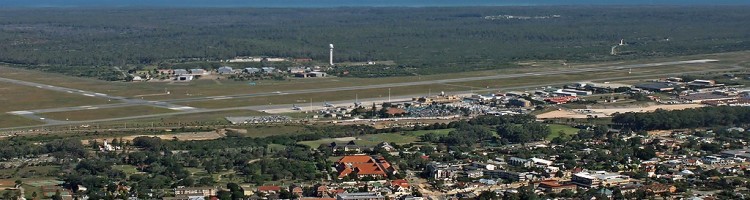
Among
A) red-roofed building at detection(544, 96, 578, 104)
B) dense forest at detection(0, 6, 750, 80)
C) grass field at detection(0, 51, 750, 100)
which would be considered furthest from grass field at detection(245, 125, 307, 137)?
dense forest at detection(0, 6, 750, 80)

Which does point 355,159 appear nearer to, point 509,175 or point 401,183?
point 401,183

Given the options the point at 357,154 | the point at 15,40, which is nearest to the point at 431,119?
the point at 357,154

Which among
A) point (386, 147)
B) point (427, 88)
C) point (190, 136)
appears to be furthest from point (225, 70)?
point (386, 147)

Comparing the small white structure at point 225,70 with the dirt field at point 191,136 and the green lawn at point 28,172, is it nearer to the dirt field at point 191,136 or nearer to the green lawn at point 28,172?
the dirt field at point 191,136

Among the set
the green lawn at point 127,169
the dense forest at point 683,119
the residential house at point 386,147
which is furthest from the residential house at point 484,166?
the dense forest at point 683,119

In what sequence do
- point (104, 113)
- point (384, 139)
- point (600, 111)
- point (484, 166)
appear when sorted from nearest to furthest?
1. point (484, 166)
2. point (384, 139)
3. point (600, 111)
4. point (104, 113)

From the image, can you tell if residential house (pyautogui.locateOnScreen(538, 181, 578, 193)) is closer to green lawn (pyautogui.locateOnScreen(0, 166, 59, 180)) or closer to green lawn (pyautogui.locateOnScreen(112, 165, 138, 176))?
green lawn (pyautogui.locateOnScreen(112, 165, 138, 176))
